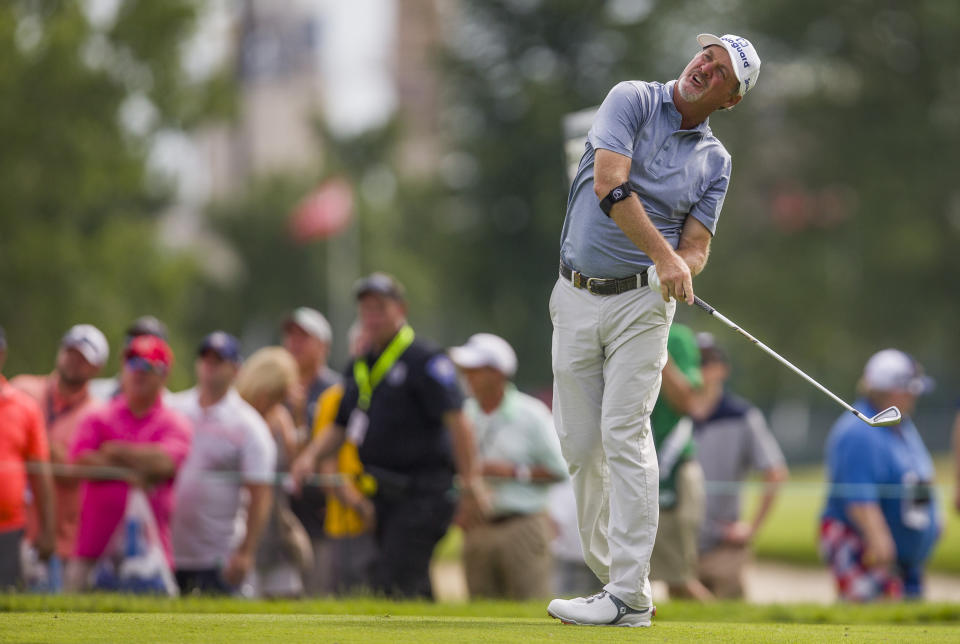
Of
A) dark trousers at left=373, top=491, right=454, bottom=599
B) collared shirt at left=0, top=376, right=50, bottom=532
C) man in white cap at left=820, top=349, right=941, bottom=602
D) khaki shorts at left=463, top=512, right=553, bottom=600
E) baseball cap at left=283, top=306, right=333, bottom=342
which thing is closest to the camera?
collared shirt at left=0, top=376, right=50, bottom=532

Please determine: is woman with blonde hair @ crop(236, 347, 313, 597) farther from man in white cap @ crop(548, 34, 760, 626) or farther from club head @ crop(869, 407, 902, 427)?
club head @ crop(869, 407, 902, 427)

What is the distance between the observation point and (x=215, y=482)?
9164 millimetres

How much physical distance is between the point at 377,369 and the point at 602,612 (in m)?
3.30

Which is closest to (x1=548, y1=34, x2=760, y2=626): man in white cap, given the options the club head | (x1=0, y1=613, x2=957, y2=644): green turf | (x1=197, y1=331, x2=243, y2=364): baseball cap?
(x1=0, y1=613, x2=957, y2=644): green turf

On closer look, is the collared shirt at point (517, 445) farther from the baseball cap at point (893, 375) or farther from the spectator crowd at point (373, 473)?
the baseball cap at point (893, 375)

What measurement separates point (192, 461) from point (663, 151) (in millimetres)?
4216

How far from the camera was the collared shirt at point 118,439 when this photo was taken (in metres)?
8.91

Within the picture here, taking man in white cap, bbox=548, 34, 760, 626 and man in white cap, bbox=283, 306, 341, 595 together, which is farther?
man in white cap, bbox=283, 306, 341, 595

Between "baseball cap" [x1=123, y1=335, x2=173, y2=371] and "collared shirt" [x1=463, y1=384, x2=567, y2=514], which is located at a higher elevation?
"baseball cap" [x1=123, y1=335, x2=173, y2=371]

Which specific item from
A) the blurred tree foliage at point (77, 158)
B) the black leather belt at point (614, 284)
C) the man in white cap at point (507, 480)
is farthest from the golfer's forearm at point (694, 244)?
the blurred tree foliage at point (77, 158)

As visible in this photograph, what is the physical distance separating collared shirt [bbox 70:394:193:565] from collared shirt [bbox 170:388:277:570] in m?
0.10

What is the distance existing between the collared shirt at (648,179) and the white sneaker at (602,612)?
4.24ft

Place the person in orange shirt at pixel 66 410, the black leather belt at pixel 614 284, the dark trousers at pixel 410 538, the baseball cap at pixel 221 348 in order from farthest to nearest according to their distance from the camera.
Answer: the person in orange shirt at pixel 66 410
the baseball cap at pixel 221 348
the dark trousers at pixel 410 538
the black leather belt at pixel 614 284

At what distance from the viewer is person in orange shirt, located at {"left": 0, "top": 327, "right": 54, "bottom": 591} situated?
8.75 m
